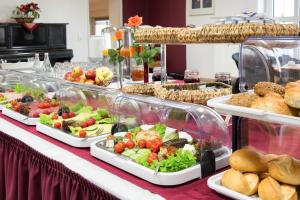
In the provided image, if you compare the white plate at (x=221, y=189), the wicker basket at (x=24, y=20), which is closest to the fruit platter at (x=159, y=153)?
the white plate at (x=221, y=189)

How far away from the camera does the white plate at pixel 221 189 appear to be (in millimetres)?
1119

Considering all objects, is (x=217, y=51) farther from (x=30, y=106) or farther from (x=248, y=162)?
(x=248, y=162)

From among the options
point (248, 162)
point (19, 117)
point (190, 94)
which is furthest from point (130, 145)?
point (19, 117)

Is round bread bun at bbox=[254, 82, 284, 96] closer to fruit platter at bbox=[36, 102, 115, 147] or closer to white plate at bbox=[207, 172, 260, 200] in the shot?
white plate at bbox=[207, 172, 260, 200]

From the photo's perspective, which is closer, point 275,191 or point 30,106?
Result: point 275,191

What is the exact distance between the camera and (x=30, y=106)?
7.88 feet

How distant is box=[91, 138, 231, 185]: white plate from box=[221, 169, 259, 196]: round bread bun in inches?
6.0

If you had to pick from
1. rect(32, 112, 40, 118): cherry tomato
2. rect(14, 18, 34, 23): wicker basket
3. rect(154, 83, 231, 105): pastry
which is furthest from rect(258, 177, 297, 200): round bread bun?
rect(14, 18, 34, 23): wicker basket

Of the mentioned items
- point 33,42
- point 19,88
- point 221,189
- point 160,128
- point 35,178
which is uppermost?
point 33,42

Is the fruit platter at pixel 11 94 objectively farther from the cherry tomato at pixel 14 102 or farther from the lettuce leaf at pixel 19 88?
the cherry tomato at pixel 14 102

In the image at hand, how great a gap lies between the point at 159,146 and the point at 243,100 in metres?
0.44

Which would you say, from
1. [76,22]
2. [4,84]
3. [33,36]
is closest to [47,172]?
[4,84]

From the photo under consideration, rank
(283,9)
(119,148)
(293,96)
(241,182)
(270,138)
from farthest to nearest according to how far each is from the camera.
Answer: (283,9) < (270,138) < (119,148) < (241,182) < (293,96)

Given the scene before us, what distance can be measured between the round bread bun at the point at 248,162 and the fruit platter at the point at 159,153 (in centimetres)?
18
